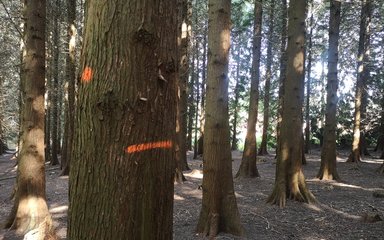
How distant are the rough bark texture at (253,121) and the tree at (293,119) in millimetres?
4183

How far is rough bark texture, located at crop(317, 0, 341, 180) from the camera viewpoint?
12773 millimetres

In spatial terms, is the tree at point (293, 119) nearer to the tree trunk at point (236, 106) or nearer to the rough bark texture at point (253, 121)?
the rough bark texture at point (253, 121)

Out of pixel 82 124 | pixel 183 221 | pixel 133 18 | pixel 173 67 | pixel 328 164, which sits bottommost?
pixel 183 221

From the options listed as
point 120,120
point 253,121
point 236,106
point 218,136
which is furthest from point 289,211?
point 236,106

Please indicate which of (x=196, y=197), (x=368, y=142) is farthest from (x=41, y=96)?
(x=368, y=142)

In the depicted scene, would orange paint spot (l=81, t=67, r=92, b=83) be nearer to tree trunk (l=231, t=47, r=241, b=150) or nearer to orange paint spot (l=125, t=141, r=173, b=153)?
orange paint spot (l=125, t=141, r=173, b=153)

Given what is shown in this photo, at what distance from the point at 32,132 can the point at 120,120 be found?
227 inches

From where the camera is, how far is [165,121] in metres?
1.73

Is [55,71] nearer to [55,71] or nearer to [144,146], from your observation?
[55,71]

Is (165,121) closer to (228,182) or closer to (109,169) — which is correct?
(109,169)

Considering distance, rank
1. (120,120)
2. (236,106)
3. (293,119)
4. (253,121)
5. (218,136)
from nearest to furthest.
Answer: (120,120) < (218,136) < (293,119) < (253,121) < (236,106)

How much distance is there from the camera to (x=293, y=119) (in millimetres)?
9281

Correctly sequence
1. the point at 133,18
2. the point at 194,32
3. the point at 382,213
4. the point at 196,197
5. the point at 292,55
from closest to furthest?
the point at 133,18, the point at 382,213, the point at 292,55, the point at 196,197, the point at 194,32

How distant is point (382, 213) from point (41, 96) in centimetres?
736
